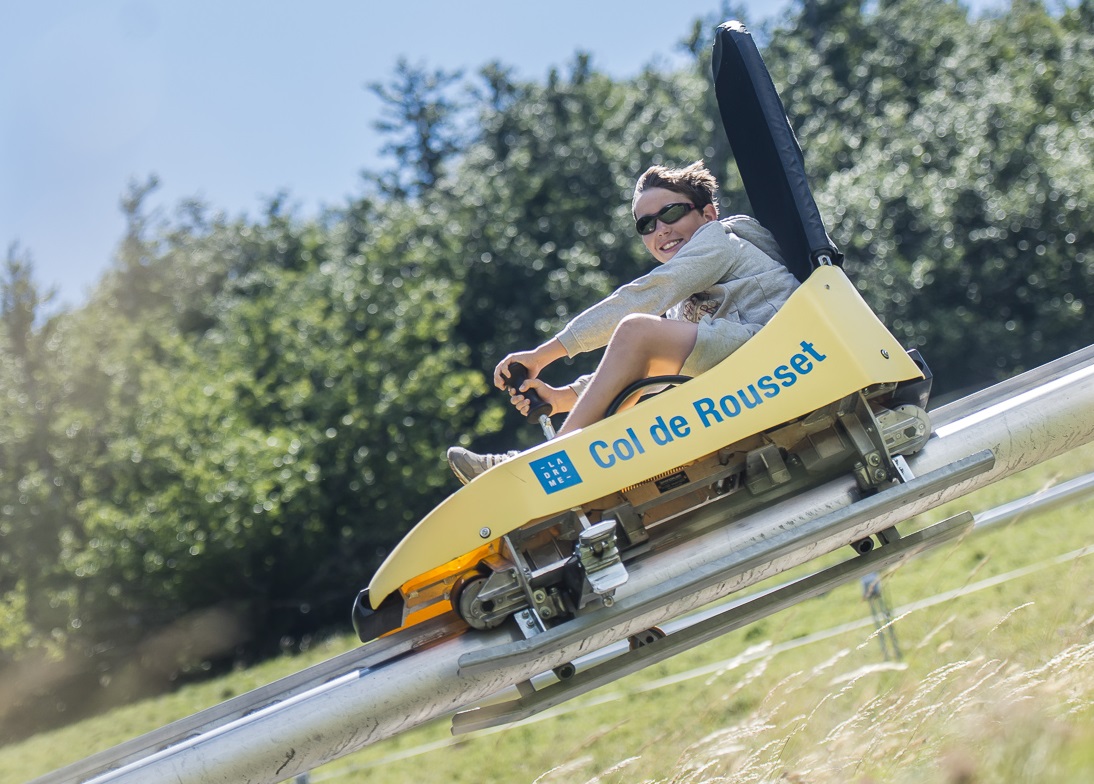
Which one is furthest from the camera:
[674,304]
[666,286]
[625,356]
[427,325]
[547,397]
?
[427,325]

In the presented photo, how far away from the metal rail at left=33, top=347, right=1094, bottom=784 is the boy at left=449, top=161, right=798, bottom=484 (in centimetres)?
55

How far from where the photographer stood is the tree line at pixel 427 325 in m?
14.8

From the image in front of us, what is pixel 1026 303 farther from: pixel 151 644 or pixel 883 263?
pixel 151 644

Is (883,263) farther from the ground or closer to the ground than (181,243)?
closer to the ground

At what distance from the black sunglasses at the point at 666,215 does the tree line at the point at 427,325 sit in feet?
35.8

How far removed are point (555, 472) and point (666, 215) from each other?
3.93 feet

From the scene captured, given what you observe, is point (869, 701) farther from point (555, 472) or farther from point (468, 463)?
point (468, 463)

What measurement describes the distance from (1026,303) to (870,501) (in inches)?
755

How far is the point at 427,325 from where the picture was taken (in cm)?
1803

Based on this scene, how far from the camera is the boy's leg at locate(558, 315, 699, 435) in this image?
3.48 m

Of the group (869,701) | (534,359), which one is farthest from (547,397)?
(869,701)

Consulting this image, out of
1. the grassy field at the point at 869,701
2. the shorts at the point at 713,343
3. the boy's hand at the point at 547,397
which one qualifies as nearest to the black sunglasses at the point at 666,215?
the shorts at the point at 713,343

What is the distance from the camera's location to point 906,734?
9.27 ft

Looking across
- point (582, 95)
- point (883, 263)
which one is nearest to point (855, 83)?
point (582, 95)
